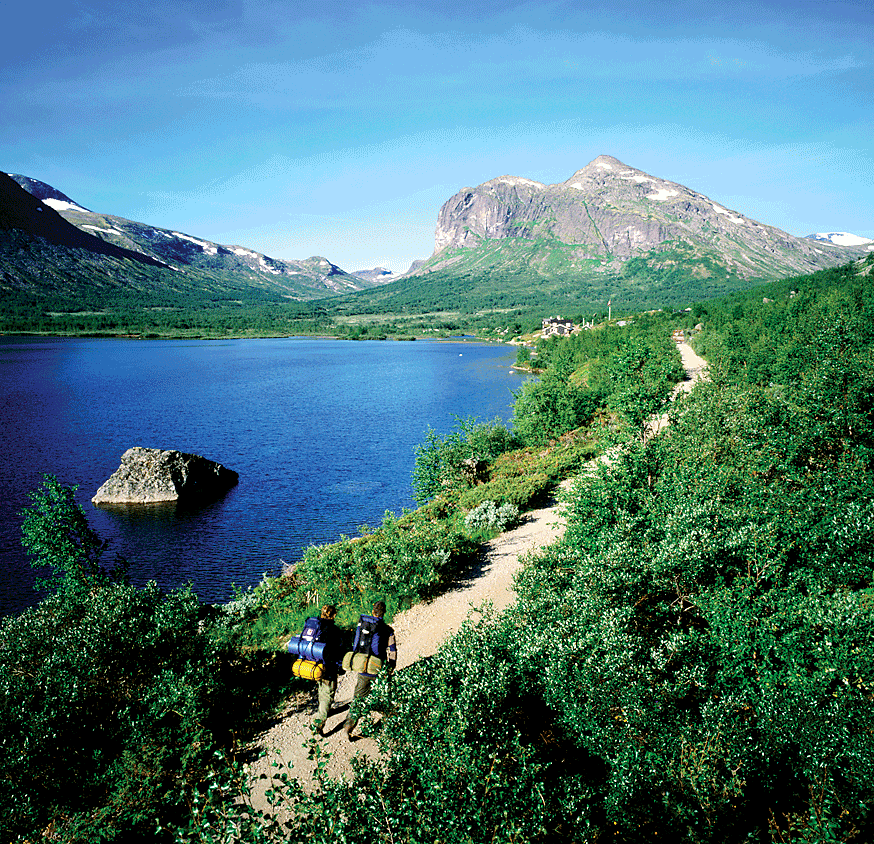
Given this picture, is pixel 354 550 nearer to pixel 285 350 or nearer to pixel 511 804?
pixel 511 804

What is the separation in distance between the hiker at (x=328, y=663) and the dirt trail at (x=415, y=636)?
0.50m

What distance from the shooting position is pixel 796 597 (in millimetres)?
8734

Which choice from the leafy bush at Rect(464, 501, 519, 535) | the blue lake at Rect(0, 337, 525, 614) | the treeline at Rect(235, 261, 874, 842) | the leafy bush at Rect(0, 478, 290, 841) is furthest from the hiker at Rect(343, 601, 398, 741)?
the blue lake at Rect(0, 337, 525, 614)

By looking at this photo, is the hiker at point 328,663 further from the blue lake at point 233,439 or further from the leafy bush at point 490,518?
the blue lake at point 233,439

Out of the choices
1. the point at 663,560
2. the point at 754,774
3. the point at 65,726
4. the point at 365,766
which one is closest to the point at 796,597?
the point at 663,560

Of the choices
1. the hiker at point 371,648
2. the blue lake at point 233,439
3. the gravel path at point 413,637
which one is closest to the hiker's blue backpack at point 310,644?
the hiker at point 371,648

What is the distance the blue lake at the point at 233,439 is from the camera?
29984mm

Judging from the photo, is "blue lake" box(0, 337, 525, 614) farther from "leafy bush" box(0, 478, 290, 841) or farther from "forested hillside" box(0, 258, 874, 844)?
"forested hillside" box(0, 258, 874, 844)

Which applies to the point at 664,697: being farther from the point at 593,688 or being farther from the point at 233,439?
the point at 233,439

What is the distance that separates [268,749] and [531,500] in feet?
58.9

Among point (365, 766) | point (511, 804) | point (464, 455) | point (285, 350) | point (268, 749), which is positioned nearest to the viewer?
point (511, 804)

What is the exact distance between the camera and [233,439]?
52.8 metres

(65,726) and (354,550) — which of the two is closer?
(65,726)

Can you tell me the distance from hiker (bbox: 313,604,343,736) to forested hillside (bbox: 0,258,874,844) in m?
1.04
